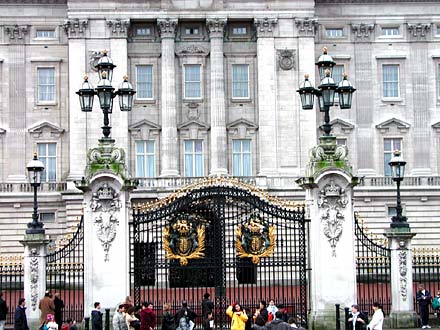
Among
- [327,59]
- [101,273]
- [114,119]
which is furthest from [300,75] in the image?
[101,273]

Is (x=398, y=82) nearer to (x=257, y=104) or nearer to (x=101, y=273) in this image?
(x=257, y=104)

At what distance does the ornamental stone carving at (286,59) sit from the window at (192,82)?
4.98 meters

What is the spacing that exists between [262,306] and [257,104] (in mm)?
35916

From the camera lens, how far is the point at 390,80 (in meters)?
65.9

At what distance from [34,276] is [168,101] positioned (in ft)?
104

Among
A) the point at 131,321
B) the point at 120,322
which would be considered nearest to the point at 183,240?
the point at 120,322

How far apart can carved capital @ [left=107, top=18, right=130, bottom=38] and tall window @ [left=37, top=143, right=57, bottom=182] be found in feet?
25.7

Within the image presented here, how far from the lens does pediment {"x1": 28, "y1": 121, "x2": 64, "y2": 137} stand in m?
64.2

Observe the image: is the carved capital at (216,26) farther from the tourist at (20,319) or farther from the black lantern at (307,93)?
the tourist at (20,319)

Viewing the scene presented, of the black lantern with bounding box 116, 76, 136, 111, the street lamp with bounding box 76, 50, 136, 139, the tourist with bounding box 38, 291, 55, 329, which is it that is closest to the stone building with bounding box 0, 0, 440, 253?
the black lantern with bounding box 116, 76, 136, 111

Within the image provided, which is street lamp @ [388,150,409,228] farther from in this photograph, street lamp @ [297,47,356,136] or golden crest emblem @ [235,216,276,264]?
golden crest emblem @ [235,216,276,264]

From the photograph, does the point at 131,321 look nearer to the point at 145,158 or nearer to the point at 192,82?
the point at 145,158

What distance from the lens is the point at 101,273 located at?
31703 mm

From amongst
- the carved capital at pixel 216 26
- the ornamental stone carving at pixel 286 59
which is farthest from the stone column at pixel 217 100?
the ornamental stone carving at pixel 286 59
